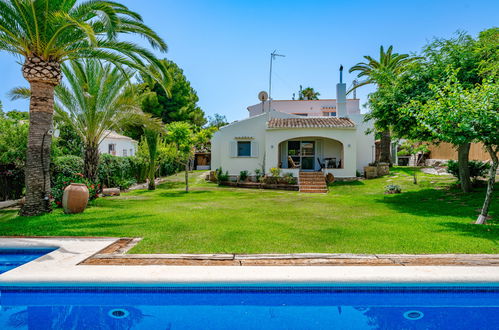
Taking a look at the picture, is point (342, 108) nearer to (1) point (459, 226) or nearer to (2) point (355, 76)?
(2) point (355, 76)

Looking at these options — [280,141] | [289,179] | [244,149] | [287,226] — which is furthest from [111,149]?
[287,226]

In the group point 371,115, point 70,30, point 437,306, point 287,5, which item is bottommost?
point 437,306

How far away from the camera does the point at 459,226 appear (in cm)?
902

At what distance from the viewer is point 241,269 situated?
5.27 metres

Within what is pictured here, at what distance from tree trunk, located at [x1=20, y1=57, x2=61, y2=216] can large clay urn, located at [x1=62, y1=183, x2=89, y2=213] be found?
601 mm

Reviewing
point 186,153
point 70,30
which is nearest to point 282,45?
point 186,153

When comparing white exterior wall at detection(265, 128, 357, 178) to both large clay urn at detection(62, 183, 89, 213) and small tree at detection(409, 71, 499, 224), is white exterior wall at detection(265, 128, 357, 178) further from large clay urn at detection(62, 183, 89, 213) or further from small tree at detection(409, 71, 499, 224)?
large clay urn at detection(62, 183, 89, 213)

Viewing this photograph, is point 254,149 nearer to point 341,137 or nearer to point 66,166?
point 341,137

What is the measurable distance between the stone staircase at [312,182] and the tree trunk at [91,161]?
38.7 ft

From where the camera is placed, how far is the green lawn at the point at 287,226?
22.4ft

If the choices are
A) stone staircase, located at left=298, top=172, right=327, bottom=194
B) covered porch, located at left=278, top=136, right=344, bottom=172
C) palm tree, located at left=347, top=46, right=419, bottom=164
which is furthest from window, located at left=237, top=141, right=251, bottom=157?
palm tree, located at left=347, top=46, right=419, bottom=164

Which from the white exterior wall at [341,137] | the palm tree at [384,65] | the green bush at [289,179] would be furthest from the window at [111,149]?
the palm tree at [384,65]

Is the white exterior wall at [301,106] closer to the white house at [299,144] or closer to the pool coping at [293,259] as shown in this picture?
the white house at [299,144]

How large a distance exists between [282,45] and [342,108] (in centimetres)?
718
